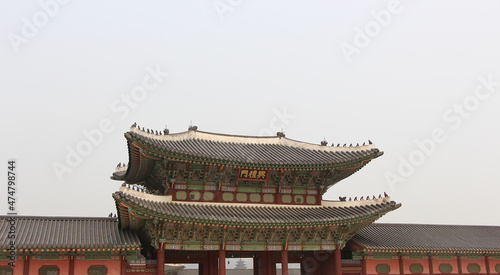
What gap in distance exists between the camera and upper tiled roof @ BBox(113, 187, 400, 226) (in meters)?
20.5

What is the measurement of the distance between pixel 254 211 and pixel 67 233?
9188mm

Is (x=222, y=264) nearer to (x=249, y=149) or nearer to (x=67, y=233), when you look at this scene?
(x=249, y=149)

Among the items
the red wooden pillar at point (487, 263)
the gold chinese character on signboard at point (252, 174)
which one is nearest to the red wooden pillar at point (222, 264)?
the gold chinese character on signboard at point (252, 174)

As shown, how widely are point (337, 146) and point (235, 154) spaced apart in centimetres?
658

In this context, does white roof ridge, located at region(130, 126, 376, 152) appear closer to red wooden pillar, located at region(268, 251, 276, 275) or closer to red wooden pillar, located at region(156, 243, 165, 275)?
red wooden pillar, located at region(156, 243, 165, 275)

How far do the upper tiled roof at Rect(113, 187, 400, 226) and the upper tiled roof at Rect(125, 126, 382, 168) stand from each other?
2.55 metres

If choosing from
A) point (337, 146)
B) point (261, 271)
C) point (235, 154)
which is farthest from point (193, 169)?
point (337, 146)

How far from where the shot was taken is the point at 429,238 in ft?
92.7

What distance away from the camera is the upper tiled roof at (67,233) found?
65.6 feet

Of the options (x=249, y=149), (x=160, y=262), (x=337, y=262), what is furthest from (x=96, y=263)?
(x=337, y=262)

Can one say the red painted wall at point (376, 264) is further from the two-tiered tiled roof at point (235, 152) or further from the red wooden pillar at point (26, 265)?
the red wooden pillar at point (26, 265)

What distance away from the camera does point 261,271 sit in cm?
2583

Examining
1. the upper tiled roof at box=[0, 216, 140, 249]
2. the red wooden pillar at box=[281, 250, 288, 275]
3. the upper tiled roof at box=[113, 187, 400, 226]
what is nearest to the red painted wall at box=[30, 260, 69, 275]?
the upper tiled roof at box=[0, 216, 140, 249]

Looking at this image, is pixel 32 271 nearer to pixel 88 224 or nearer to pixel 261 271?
pixel 88 224
